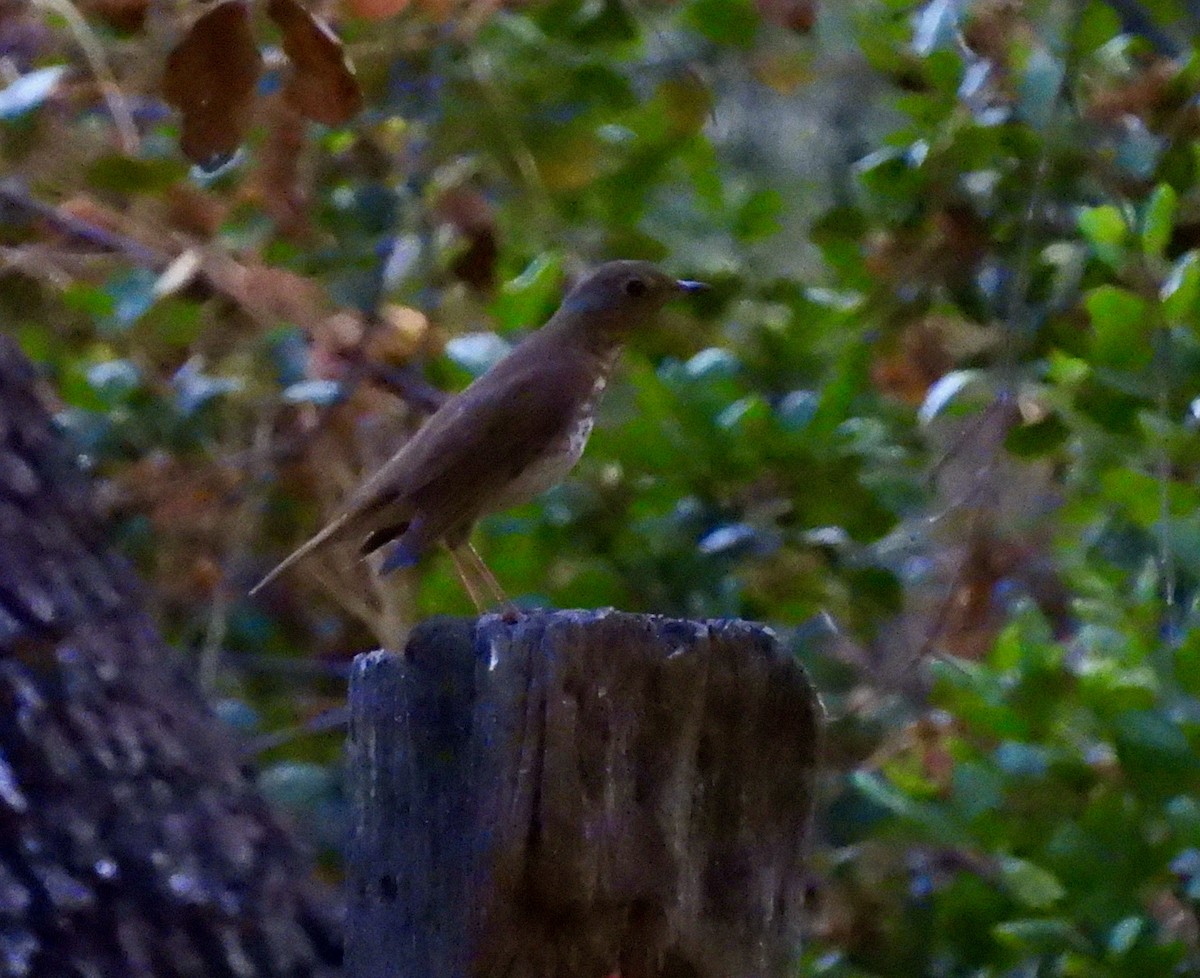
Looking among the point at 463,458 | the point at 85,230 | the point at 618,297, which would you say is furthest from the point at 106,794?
the point at 85,230

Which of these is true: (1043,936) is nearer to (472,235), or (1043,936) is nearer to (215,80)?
(215,80)

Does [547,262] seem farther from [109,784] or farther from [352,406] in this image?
[109,784]

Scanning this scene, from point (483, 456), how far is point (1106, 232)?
1144 mm

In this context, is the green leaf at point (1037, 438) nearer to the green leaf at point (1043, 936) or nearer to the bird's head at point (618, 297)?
the bird's head at point (618, 297)

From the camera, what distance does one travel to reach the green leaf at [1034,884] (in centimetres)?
297

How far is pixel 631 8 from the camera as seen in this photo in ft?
13.9

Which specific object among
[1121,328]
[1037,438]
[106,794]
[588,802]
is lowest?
[1037,438]

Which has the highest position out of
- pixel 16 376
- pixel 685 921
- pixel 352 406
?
pixel 685 921

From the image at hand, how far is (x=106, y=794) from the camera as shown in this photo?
9.09 feet

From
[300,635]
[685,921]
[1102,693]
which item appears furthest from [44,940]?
[300,635]

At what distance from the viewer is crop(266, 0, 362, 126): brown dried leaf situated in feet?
8.63

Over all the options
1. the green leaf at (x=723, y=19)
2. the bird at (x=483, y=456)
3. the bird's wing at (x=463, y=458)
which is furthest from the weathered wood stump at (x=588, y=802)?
the green leaf at (x=723, y=19)

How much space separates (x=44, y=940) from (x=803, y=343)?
1.93m

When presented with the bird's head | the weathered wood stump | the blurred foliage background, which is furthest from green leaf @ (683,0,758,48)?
the weathered wood stump
